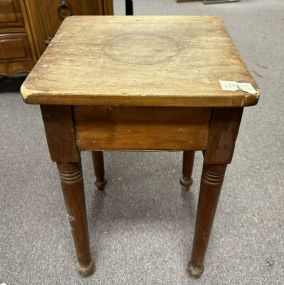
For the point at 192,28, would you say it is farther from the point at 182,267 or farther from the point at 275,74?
the point at 275,74

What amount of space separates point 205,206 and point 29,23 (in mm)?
1272

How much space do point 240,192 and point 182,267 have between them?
37 centimetres

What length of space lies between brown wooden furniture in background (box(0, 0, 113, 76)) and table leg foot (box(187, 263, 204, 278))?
1142mm

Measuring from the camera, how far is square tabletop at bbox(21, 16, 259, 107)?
0.53 meters

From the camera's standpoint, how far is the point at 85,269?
2.84ft

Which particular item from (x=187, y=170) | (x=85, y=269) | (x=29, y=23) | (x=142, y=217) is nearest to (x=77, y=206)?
(x=85, y=269)

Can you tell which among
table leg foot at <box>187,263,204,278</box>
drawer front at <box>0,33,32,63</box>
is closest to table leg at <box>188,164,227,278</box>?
table leg foot at <box>187,263,204,278</box>

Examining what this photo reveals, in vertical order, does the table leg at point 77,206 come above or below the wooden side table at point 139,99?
below

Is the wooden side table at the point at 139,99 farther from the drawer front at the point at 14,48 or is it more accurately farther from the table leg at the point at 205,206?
the drawer front at the point at 14,48

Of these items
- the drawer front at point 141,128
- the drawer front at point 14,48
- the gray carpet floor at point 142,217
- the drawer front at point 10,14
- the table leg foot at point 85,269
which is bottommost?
the gray carpet floor at point 142,217

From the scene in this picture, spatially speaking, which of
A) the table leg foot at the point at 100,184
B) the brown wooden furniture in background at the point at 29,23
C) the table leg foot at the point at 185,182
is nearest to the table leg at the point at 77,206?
the table leg foot at the point at 100,184

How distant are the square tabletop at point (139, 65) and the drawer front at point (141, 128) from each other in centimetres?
4

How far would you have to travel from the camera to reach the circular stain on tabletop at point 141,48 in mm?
659

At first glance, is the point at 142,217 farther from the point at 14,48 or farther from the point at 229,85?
the point at 14,48
